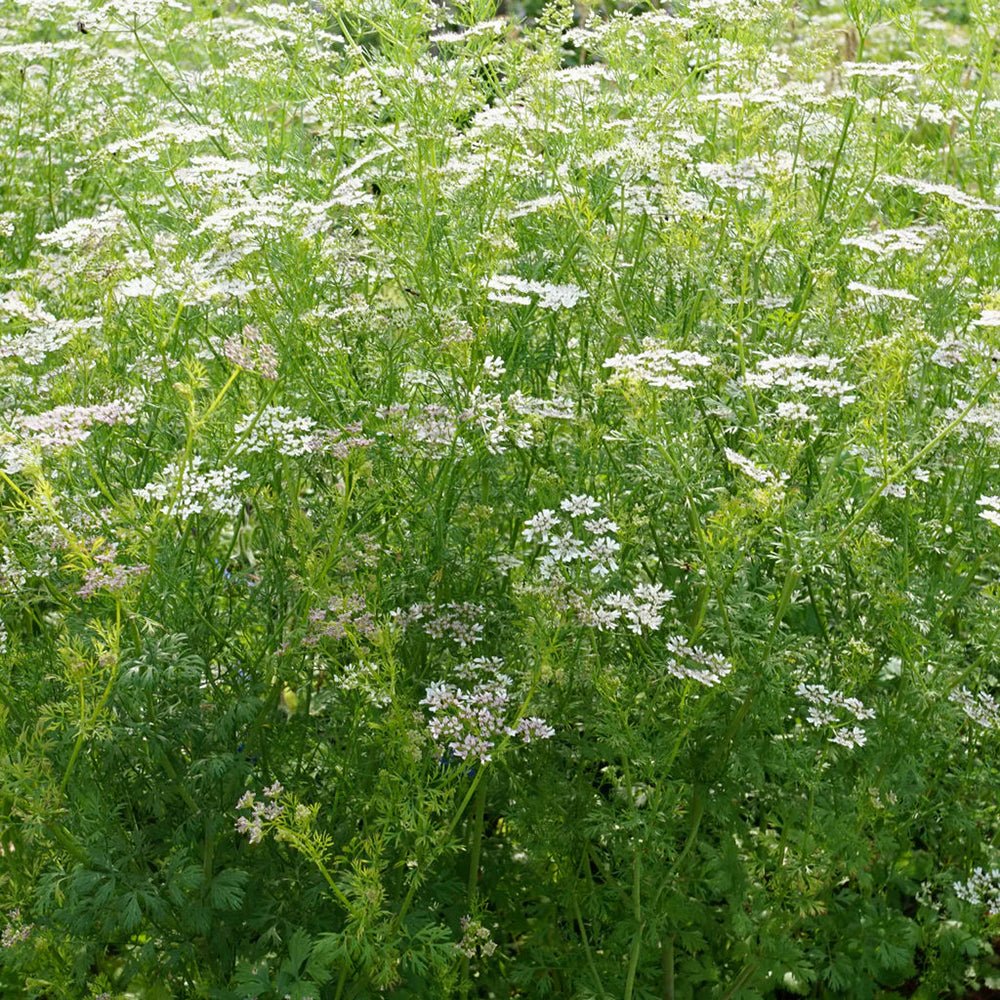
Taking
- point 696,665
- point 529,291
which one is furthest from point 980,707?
point 529,291

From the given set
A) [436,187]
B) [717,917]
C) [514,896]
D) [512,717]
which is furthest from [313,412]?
[717,917]

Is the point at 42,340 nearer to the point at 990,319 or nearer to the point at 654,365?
the point at 654,365

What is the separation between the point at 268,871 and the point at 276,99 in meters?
2.94

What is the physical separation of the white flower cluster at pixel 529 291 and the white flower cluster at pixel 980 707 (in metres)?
1.63

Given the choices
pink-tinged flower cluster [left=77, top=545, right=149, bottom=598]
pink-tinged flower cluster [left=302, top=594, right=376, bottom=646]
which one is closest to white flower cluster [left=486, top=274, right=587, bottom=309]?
pink-tinged flower cluster [left=302, top=594, right=376, bottom=646]

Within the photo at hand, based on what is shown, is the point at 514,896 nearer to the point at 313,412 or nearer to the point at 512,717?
the point at 512,717

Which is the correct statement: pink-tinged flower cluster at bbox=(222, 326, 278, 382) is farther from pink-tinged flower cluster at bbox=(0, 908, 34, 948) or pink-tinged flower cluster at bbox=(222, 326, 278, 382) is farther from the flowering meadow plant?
pink-tinged flower cluster at bbox=(0, 908, 34, 948)

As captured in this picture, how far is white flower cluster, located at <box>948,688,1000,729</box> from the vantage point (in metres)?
3.71

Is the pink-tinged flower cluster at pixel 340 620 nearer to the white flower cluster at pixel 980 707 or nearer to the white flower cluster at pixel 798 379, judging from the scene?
the white flower cluster at pixel 798 379

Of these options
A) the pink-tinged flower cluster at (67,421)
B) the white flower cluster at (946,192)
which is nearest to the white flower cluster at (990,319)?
the white flower cluster at (946,192)

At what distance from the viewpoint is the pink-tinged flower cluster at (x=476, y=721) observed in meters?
3.04

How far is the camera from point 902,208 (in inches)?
191

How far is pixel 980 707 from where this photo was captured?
12.4 feet

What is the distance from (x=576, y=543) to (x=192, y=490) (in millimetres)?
1039
